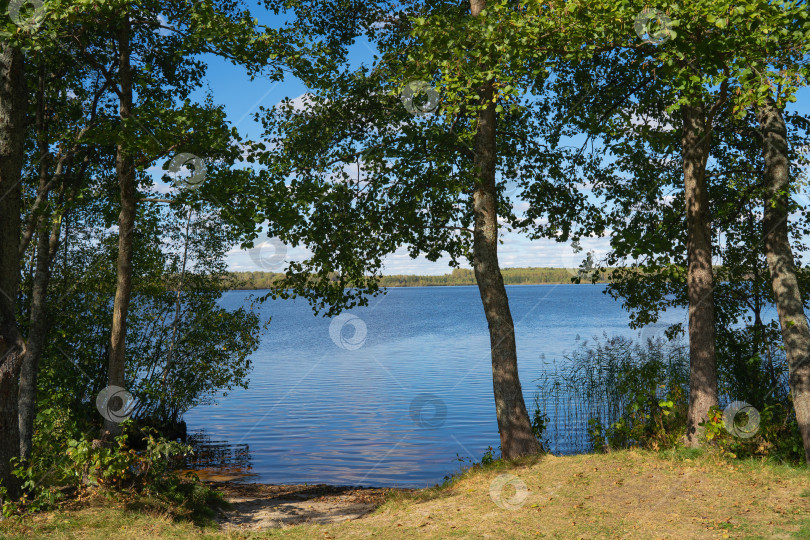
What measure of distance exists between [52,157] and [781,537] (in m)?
17.6

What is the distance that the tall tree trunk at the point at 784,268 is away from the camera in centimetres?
1125

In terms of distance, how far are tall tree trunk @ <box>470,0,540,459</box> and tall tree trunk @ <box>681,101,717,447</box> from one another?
319cm

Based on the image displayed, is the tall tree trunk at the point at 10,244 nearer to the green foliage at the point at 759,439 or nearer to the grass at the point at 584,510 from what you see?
the grass at the point at 584,510

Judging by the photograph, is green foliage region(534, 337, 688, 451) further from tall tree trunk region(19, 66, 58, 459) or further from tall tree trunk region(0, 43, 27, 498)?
tall tree trunk region(19, 66, 58, 459)

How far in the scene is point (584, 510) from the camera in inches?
363

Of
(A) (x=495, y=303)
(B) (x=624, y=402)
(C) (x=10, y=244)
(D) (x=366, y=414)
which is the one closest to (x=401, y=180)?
(A) (x=495, y=303)

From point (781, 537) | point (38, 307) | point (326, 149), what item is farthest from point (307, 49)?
point (781, 537)

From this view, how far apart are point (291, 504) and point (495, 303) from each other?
6.19 meters

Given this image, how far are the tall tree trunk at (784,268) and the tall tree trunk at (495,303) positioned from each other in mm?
4863

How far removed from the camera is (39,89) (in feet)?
50.0

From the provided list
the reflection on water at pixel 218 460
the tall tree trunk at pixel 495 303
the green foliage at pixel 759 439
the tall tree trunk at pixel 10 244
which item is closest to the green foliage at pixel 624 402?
the green foliage at pixel 759 439

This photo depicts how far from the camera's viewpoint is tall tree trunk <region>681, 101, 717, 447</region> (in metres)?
11.6

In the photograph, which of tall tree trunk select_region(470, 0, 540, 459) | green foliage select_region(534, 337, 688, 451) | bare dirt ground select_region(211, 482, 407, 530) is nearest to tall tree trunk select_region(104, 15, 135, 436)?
bare dirt ground select_region(211, 482, 407, 530)

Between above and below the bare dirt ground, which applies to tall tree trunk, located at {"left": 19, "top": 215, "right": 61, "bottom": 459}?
above
